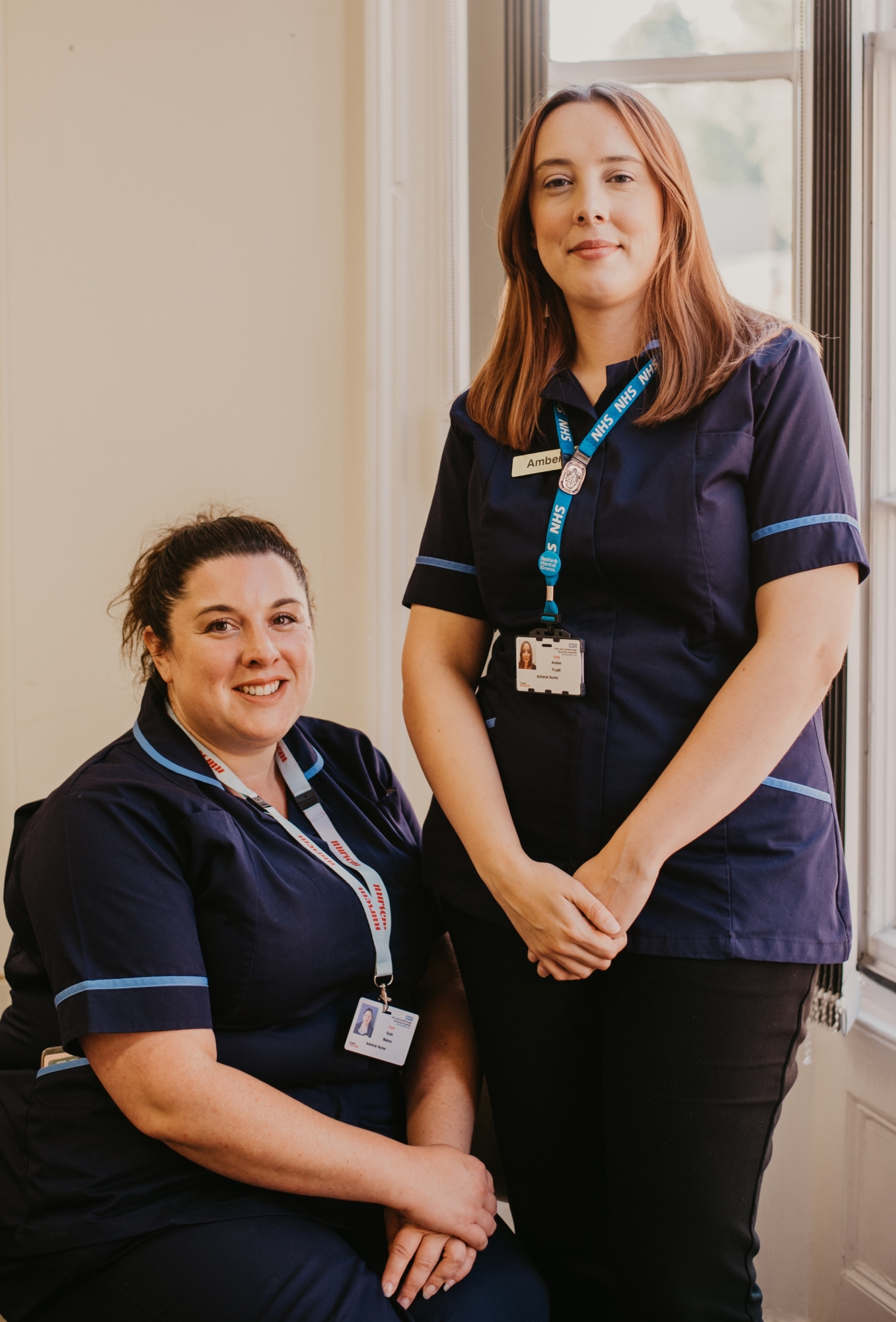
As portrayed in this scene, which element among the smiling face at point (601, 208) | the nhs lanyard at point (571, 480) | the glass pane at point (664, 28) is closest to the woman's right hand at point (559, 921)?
the nhs lanyard at point (571, 480)

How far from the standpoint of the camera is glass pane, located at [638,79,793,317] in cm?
193

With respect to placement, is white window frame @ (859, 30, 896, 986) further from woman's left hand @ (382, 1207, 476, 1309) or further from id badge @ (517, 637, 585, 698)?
woman's left hand @ (382, 1207, 476, 1309)

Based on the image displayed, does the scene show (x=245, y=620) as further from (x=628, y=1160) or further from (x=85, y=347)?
(x=85, y=347)

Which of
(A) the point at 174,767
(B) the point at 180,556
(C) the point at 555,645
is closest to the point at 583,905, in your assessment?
(C) the point at 555,645

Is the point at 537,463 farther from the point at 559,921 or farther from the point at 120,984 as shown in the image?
the point at 120,984

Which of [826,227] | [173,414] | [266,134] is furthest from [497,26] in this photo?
[173,414]

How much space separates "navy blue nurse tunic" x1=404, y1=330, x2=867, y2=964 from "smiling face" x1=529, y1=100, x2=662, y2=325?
112 mm

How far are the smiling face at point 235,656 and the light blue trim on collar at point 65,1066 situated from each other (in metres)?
0.41

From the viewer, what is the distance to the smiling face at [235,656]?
1.36 metres

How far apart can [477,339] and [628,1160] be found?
153 centimetres

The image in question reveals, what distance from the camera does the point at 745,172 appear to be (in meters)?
1.95

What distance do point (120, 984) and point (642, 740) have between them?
63cm

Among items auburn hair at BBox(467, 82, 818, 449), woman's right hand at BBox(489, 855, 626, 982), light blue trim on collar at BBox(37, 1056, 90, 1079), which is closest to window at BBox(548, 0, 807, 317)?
auburn hair at BBox(467, 82, 818, 449)

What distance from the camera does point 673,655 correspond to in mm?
1187
